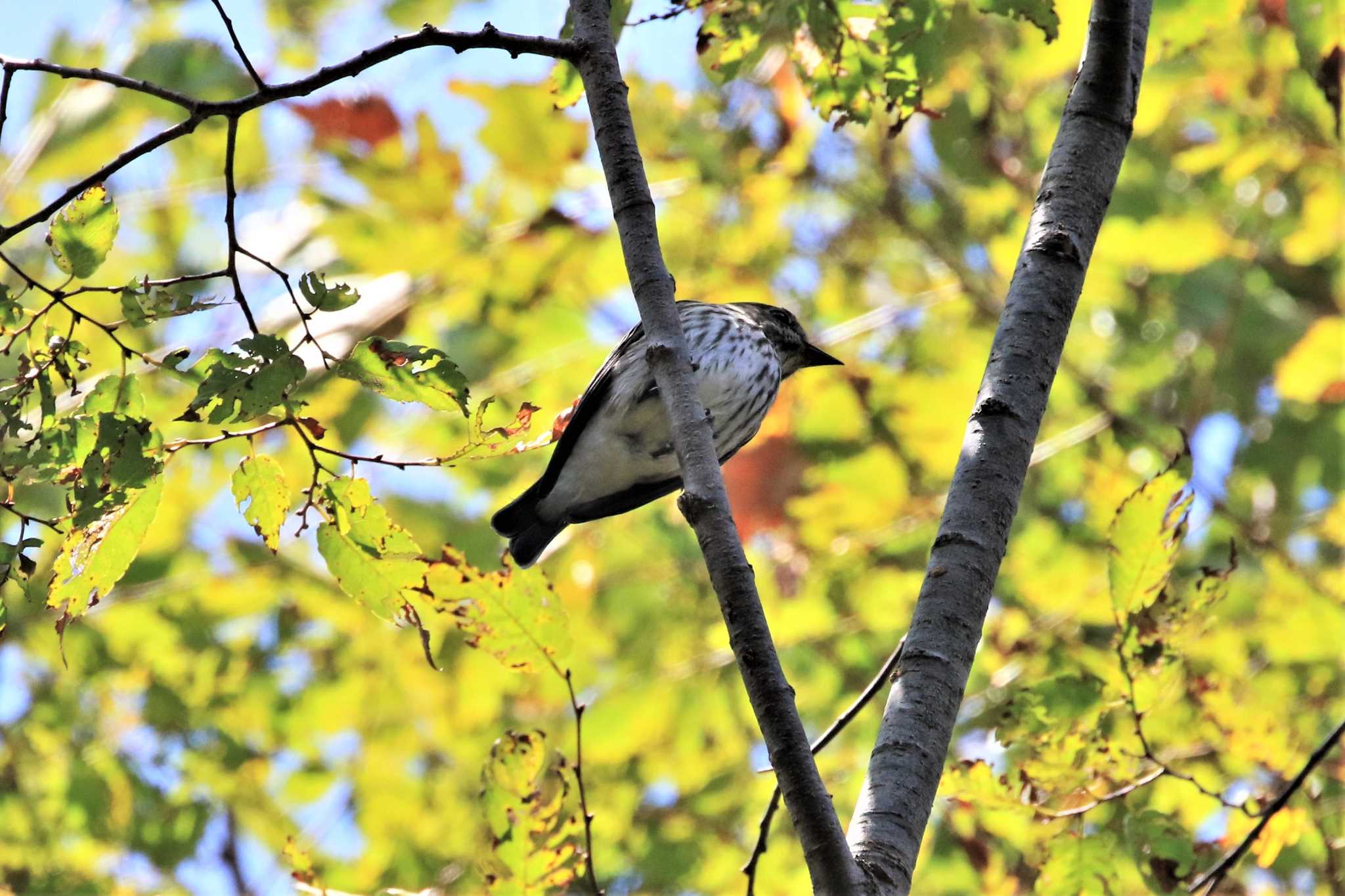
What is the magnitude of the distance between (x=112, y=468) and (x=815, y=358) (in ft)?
12.1

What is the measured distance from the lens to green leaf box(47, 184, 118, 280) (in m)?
2.04

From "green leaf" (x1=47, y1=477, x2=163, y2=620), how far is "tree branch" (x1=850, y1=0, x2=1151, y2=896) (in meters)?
1.21

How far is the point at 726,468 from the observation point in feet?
18.7

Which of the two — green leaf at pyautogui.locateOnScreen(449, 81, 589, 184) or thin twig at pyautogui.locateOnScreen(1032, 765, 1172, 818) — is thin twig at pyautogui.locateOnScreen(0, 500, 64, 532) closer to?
thin twig at pyautogui.locateOnScreen(1032, 765, 1172, 818)

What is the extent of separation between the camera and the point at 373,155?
4.72 meters

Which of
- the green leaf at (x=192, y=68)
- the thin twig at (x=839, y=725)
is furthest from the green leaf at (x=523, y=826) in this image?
the green leaf at (x=192, y=68)

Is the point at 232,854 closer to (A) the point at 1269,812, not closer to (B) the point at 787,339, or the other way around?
(B) the point at 787,339

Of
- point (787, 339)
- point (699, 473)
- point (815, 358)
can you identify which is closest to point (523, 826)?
point (699, 473)

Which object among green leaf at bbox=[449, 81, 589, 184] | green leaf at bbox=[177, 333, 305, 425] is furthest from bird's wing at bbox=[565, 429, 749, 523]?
green leaf at bbox=[177, 333, 305, 425]

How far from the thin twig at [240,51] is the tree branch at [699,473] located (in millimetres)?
542

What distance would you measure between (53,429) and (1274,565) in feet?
16.0

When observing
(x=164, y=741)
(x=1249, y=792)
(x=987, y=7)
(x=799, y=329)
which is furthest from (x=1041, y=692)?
(x=164, y=741)

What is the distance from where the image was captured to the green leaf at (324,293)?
6.77 ft

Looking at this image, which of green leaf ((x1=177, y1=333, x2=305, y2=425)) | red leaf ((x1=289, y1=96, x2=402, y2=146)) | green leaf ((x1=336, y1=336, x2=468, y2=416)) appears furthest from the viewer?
red leaf ((x1=289, y1=96, x2=402, y2=146))
